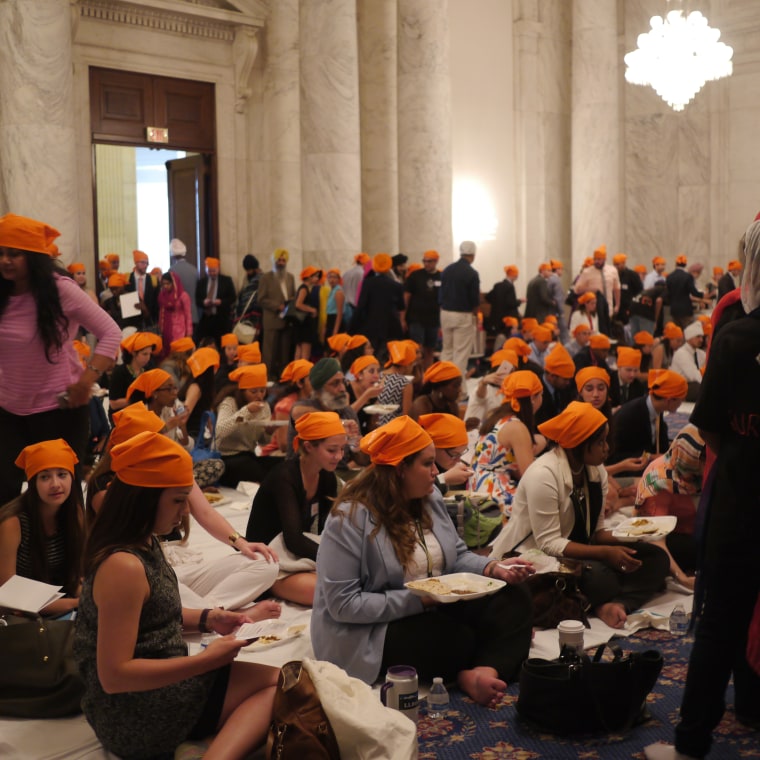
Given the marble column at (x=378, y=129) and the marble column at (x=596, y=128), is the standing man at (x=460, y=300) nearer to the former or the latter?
the marble column at (x=378, y=129)

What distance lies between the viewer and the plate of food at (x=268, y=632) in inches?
203

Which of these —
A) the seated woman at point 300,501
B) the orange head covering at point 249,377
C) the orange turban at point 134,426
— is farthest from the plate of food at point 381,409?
the orange turban at point 134,426

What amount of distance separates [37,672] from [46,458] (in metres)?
0.97

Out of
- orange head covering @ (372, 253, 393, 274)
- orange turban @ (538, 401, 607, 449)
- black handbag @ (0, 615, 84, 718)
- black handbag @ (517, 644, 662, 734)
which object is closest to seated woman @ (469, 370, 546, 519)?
orange turban @ (538, 401, 607, 449)

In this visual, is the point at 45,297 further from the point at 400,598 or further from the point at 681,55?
the point at 681,55

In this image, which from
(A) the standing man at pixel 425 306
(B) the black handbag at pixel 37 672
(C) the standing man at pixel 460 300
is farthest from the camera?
(A) the standing man at pixel 425 306

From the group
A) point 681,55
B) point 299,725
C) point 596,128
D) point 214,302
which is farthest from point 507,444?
point 596,128

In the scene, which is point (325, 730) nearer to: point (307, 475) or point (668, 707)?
point (668, 707)

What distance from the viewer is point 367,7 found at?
17531 mm

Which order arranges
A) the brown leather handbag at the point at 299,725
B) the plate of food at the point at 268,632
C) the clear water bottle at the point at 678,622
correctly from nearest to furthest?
the brown leather handbag at the point at 299,725 → the plate of food at the point at 268,632 → the clear water bottle at the point at 678,622

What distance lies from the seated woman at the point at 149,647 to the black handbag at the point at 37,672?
73 centimetres

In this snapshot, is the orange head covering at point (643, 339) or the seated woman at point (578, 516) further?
the orange head covering at point (643, 339)

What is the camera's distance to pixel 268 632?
5.30 meters

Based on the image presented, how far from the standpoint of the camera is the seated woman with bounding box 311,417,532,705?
4449 mm
